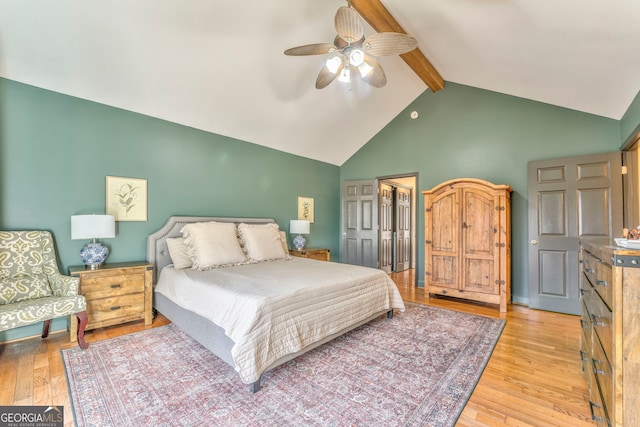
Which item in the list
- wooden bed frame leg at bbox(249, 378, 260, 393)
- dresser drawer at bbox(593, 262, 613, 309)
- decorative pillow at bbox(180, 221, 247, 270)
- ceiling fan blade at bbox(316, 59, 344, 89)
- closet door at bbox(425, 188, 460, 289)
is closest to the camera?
dresser drawer at bbox(593, 262, 613, 309)

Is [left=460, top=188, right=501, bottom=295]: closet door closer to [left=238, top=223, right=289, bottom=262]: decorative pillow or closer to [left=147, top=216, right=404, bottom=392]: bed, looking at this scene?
[left=147, top=216, right=404, bottom=392]: bed

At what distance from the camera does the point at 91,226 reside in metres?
2.83

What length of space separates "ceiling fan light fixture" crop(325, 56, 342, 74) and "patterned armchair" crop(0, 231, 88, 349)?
3.06m

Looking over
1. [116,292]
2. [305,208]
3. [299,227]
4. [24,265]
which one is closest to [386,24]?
[299,227]

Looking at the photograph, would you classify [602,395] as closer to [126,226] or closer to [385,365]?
[385,365]

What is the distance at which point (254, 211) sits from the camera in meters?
4.76

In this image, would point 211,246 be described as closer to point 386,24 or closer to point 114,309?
point 114,309

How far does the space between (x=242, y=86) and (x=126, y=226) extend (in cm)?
222

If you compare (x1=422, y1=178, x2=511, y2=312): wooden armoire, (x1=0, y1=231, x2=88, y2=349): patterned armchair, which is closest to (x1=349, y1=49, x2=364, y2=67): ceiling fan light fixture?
(x1=422, y1=178, x2=511, y2=312): wooden armoire

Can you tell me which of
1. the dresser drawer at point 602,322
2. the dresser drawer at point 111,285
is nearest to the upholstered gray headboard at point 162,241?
the dresser drawer at point 111,285

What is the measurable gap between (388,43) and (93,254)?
3.49 m

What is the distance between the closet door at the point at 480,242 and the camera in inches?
150

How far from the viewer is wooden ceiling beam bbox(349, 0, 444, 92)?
9.35 ft

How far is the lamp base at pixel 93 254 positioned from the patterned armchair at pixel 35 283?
0.79 ft
